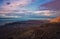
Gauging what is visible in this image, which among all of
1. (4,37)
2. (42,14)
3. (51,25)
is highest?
(42,14)

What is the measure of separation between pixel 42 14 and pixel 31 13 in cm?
13

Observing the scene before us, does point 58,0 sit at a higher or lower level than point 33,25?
higher

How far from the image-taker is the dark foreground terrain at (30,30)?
177 cm

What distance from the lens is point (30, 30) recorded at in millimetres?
1785

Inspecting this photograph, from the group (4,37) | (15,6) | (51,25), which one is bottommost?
(4,37)

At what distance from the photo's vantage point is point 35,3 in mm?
1806

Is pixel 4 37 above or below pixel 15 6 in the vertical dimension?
below

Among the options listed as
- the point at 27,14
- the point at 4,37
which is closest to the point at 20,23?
the point at 27,14

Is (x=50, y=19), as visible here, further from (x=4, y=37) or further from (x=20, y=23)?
(x=4, y=37)

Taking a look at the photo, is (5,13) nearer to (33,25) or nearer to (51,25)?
(33,25)

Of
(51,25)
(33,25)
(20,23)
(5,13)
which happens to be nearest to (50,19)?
(51,25)

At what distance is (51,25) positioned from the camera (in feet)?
5.84

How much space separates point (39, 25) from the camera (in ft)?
5.87

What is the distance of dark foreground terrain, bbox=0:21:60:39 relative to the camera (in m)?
1.77
